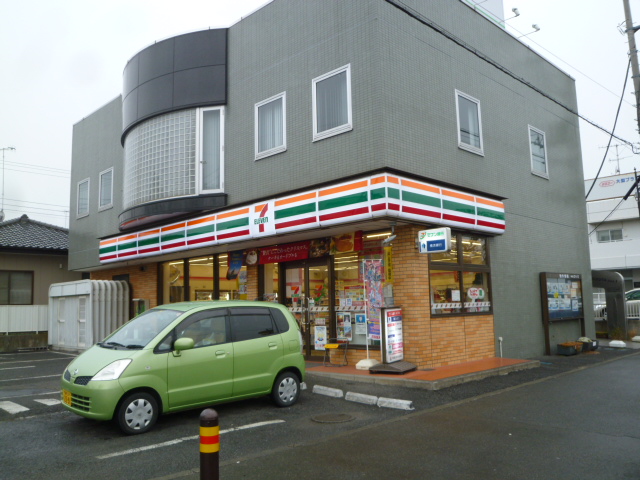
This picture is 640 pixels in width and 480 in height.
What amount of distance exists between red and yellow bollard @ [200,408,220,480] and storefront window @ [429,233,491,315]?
8393 mm

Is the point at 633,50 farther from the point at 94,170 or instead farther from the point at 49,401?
the point at 94,170

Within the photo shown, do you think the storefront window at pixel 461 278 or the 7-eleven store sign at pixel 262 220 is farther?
the 7-eleven store sign at pixel 262 220

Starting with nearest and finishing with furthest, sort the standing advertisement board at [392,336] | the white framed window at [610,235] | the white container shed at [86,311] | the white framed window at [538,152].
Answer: the standing advertisement board at [392,336] < the white framed window at [538,152] < the white container shed at [86,311] < the white framed window at [610,235]

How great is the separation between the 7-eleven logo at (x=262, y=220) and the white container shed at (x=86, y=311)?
813 centimetres

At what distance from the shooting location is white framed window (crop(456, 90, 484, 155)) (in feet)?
43.7

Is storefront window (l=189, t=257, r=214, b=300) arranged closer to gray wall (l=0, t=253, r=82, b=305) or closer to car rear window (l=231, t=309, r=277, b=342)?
car rear window (l=231, t=309, r=277, b=342)

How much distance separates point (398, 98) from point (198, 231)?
6351mm

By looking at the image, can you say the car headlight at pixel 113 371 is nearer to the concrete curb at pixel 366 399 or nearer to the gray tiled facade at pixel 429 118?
the concrete curb at pixel 366 399

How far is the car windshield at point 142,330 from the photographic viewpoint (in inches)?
307

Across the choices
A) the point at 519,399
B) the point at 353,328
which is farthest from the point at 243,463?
the point at 353,328

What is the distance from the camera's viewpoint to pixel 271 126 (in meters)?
13.8

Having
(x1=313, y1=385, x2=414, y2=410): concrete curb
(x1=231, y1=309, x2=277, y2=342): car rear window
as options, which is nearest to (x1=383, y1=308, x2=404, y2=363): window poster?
(x1=313, y1=385, x2=414, y2=410): concrete curb

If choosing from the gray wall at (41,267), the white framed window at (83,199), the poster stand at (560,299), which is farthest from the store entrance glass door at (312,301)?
the gray wall at (41,267)

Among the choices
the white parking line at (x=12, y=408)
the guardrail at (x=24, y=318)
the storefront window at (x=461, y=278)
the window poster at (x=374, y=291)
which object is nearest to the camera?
the white parking line at (x=12, y=408)
